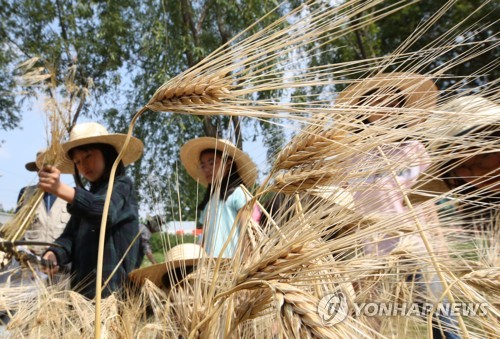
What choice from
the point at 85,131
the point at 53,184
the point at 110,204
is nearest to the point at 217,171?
the point at 110,204

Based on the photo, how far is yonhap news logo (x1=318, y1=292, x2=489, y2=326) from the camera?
0.63 metres

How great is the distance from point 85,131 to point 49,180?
60cm

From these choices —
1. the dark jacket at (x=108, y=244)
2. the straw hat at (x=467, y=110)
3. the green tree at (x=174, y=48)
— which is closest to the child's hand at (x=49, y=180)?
the dark jacket at (x=108, y=244)

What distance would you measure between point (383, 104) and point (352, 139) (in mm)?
104

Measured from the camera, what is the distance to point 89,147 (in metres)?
2.28

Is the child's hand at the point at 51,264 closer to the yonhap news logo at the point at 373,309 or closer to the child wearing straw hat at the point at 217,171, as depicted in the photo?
the child wearing straw hat at the point at 217,171

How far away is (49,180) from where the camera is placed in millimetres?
1815

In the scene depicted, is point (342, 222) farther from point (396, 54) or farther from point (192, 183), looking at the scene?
point (192, 183)

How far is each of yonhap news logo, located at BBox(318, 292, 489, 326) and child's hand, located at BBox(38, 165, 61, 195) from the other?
1325 mm

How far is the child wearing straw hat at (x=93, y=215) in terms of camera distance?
185 centimetres

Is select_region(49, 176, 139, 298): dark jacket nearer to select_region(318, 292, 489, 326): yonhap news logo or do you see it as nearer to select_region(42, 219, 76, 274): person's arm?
select_region(42, 219, 76, 274): person's arm

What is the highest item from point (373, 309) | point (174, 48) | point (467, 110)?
point (174, 48)

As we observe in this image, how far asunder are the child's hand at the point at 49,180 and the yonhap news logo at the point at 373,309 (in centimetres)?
132

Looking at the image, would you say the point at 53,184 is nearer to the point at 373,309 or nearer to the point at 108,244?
the point at 108,244
